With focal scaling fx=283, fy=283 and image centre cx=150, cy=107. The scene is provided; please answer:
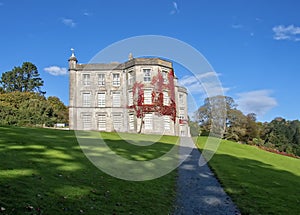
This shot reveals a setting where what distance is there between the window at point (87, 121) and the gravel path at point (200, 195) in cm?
3654

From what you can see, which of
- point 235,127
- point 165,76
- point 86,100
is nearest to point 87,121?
point 86,100

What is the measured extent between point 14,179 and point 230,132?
60.3 m

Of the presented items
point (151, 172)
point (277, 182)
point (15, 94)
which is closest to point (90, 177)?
point (151, 172)

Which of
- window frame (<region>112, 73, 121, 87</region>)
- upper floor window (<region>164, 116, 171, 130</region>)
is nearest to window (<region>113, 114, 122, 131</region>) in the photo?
window frame (<region>112, 73, 121, 87</region>)

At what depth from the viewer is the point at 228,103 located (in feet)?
226

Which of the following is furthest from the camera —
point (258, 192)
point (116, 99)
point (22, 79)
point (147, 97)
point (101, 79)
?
point (22, 79)

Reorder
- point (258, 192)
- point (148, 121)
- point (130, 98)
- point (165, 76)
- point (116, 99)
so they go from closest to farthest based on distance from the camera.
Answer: point (258, 192) → point (148, 121) → point (165, 76) → point (130, 98) → point (116, 99)

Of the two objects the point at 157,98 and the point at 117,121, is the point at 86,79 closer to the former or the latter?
the point at 117,121

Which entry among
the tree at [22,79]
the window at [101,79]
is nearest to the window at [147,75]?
the window at [101,79]

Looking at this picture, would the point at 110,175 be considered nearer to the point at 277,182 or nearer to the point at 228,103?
the point at 277,182

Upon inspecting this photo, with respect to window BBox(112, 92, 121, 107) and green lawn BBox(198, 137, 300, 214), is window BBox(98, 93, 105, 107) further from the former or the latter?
green lawn BBox(198, 137, 300, 214)

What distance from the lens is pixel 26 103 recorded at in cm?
5791

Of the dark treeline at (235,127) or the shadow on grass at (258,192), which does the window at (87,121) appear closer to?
the dark treeline at (235,127)

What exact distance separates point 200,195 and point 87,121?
42.1 m
